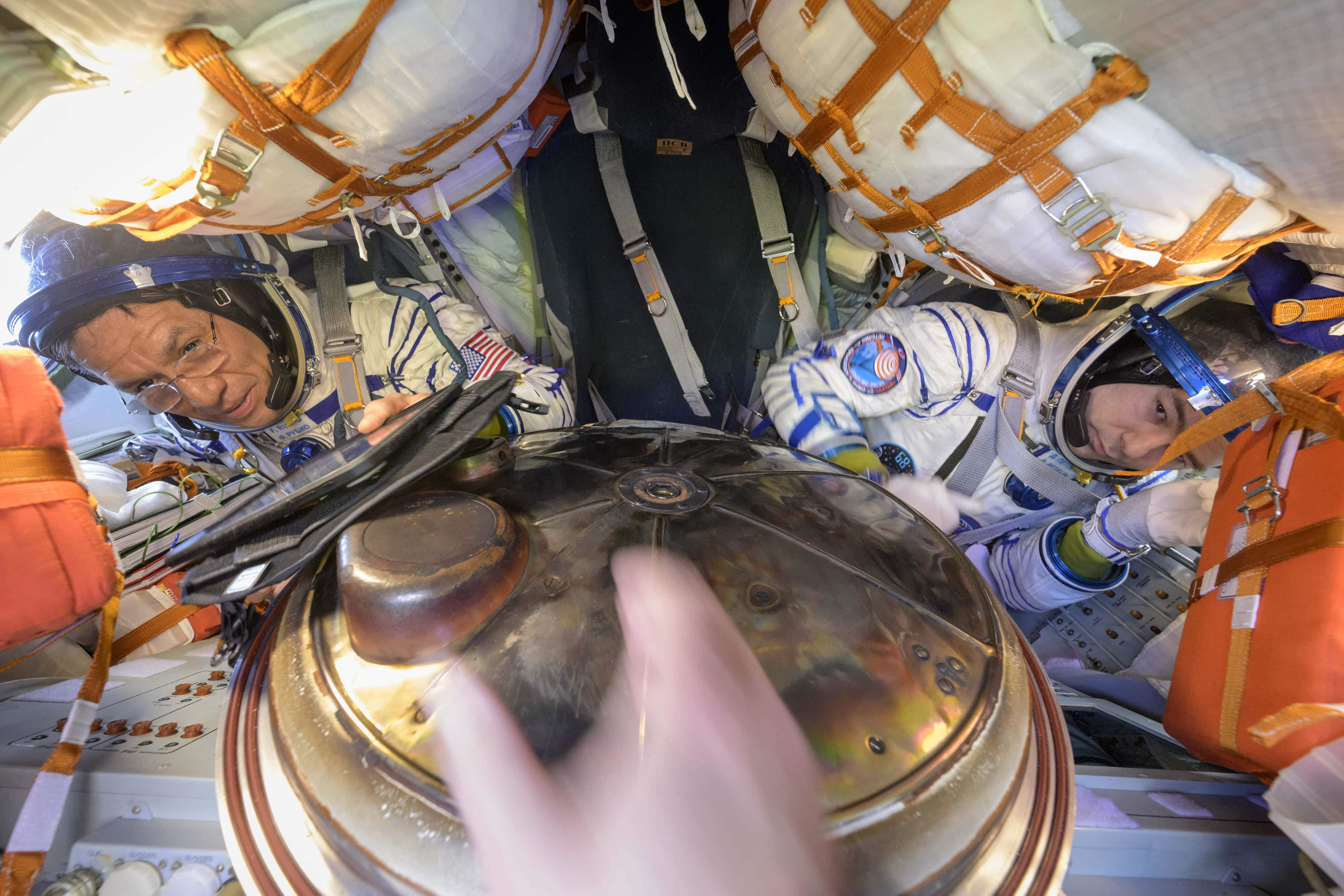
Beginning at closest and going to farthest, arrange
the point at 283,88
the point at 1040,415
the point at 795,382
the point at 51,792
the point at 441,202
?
1. the point at 51,792
2. the point at 283,88
3. the point at 441,202
4. the point at 1040,415
5. the point at 795,382

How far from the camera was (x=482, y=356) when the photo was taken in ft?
5.54

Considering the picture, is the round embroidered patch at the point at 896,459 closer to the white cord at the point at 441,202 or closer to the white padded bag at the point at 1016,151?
the white padded bag at the point at 1016,151

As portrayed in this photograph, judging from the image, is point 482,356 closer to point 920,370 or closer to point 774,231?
point 774,231

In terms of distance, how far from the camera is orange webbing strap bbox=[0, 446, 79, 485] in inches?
25.4

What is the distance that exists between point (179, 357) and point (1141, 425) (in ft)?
8.04

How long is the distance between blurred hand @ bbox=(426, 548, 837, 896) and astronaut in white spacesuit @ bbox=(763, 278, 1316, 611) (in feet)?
3.34

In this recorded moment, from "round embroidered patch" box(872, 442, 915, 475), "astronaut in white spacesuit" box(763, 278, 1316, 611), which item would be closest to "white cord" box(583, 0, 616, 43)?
"astronaut in white spacesuit" box(763, 278, 1316, 611)

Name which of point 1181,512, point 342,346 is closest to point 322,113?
point 342,346

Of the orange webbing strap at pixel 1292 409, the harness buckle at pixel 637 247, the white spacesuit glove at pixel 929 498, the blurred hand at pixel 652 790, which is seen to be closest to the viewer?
the blurred hand at pixel 652 790

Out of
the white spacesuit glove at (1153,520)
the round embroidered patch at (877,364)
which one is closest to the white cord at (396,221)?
the round embroidered patch at (877,364)

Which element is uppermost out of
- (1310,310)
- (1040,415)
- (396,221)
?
(396,221)

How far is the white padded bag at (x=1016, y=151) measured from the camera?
2.54 ft

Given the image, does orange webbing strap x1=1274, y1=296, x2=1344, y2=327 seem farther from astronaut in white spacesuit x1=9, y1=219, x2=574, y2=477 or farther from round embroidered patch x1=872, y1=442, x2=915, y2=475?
astronaut in white spacesuit x1=9, y1=219, x2=574, y2=477

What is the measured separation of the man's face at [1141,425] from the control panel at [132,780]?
1934 mm
